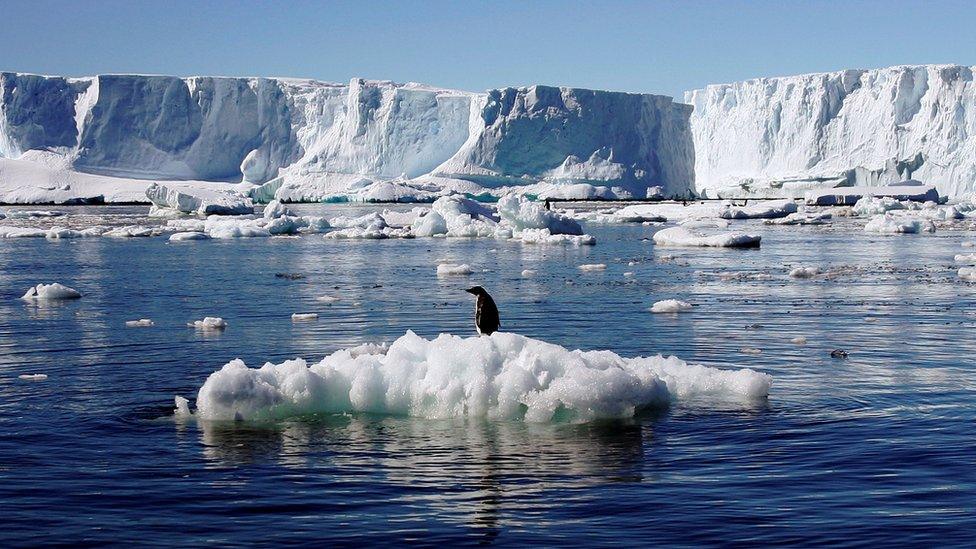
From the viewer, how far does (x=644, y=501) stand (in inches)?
267

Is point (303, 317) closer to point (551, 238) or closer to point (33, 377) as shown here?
point (33, 377)

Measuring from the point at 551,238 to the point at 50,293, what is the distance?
2042 cm

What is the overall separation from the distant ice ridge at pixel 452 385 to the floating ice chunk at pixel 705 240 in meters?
25.3

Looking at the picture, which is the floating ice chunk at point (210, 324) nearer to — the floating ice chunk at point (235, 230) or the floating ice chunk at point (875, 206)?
the floating ice chunk at point (235, 230)

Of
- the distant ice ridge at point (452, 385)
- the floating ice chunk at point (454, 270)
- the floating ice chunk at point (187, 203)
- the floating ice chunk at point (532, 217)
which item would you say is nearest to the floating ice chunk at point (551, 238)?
the floating ice chunk at point (532, 217)

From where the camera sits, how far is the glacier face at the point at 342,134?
86375 millimetres

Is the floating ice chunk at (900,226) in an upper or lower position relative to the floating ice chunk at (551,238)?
upper

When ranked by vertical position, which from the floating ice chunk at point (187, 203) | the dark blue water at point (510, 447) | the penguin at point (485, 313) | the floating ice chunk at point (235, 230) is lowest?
the dark blue water at point (510, 447)

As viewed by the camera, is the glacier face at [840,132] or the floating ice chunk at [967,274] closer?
the floating ice chunk at [967,274]

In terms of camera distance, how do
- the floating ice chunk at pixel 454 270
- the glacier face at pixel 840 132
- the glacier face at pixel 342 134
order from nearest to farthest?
1. the floating ice chunk at pixel 454 270
2. the glacier face at pixel 840 132
3. the glacier face at pixel 342 134

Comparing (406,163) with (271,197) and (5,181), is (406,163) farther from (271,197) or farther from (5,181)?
(5,181)

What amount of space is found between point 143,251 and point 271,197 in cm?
6004

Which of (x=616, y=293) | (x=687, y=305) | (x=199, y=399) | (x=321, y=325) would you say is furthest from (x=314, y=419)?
(x=616, y=293)

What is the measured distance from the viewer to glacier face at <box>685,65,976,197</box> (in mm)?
84438
